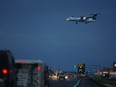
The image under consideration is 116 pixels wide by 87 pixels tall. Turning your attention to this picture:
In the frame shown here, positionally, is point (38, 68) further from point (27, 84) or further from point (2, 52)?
point (2, 52)

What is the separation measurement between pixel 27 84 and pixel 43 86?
1.29m

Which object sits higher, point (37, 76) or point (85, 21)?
point (85, 21)

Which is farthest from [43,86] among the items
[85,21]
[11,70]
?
[85,21]

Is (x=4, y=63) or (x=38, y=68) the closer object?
(x=4, y=63)

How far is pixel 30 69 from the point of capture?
2150cm

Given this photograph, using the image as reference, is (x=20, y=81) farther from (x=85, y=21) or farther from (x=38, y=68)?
(x=85, y=21)

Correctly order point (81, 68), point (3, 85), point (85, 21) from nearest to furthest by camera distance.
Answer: point (3, 85)
point (85, 21)
point (81, 68)

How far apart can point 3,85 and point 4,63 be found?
2.98 feet

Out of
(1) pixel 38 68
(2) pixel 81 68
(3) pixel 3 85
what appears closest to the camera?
(3) pixel 3 85

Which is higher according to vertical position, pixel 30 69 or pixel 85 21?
pixel 85 21

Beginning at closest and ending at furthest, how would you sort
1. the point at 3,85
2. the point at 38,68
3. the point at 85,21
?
the point at 3,85, the point at 38,68, the point at 85,21

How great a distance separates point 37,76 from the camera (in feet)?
70.0

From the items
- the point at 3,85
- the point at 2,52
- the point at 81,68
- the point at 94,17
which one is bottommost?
the point at 3,85

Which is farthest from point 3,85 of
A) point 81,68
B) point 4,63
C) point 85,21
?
point 81,68
